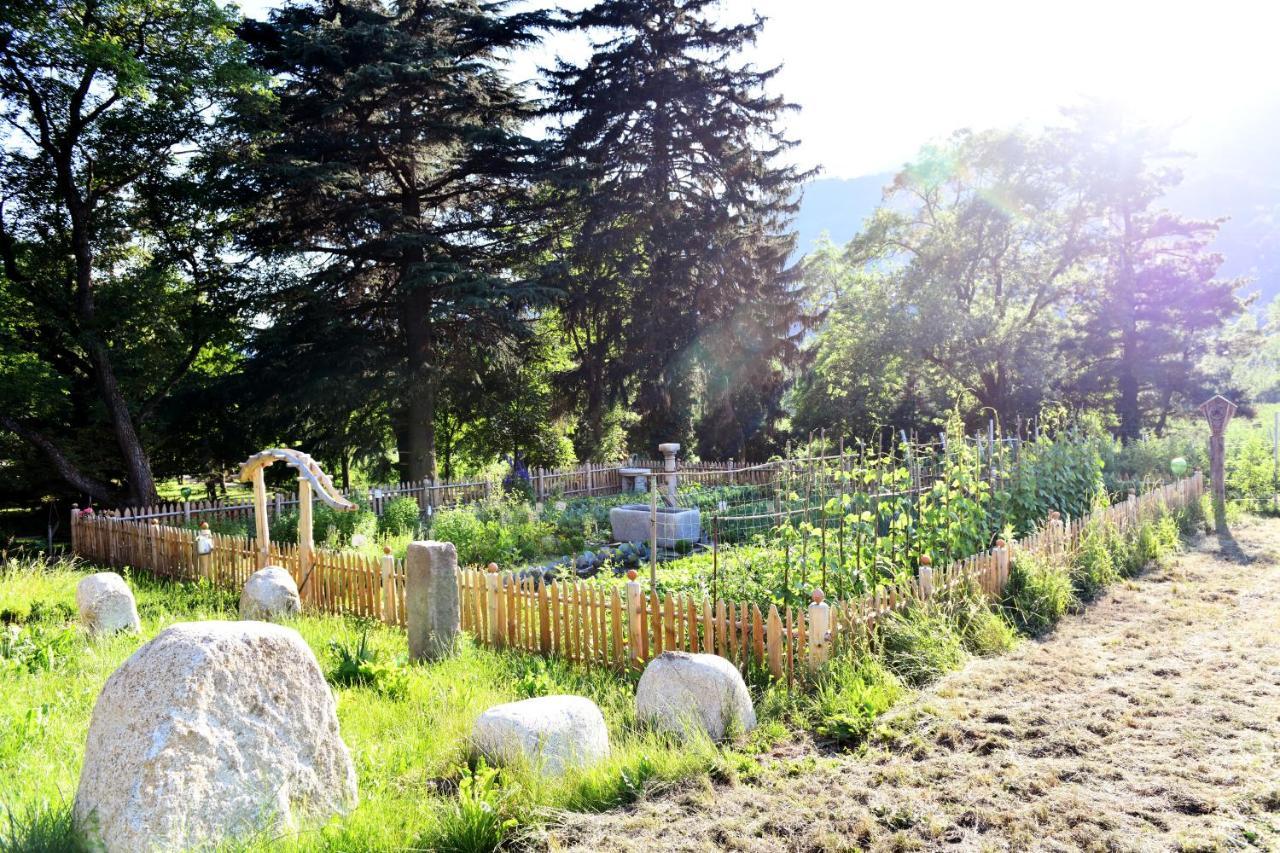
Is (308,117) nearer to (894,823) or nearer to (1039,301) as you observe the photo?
(894,823)

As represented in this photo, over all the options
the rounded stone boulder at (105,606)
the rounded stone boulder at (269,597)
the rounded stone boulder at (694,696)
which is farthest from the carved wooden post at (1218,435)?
the rounded stone boulder at (105,606)

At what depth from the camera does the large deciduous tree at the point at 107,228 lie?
633 inches

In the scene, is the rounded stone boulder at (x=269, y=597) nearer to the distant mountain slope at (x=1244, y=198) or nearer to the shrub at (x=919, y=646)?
the shrub at (x=919, y=646)

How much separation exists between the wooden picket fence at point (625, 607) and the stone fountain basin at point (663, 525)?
509 centimetres

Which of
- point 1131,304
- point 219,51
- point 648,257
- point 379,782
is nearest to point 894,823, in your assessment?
point 379,782

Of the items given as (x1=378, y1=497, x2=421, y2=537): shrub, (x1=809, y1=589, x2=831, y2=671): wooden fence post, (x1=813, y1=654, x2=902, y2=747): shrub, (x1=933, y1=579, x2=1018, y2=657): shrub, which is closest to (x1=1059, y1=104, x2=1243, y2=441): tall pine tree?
(x1=933, y1=579, x2=1018, y2=657): shrub

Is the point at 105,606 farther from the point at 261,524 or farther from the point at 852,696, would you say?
the point at 852,696

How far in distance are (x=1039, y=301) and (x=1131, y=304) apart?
10.4ft

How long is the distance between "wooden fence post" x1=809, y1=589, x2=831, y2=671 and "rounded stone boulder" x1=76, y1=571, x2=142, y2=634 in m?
6.56

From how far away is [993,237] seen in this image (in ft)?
88.6

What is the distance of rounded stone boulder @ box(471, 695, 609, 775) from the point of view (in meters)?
4.13

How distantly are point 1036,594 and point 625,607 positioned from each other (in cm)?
413

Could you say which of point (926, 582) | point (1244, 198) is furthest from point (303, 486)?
point (1244, 198)

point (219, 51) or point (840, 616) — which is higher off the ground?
point (219, 51)
